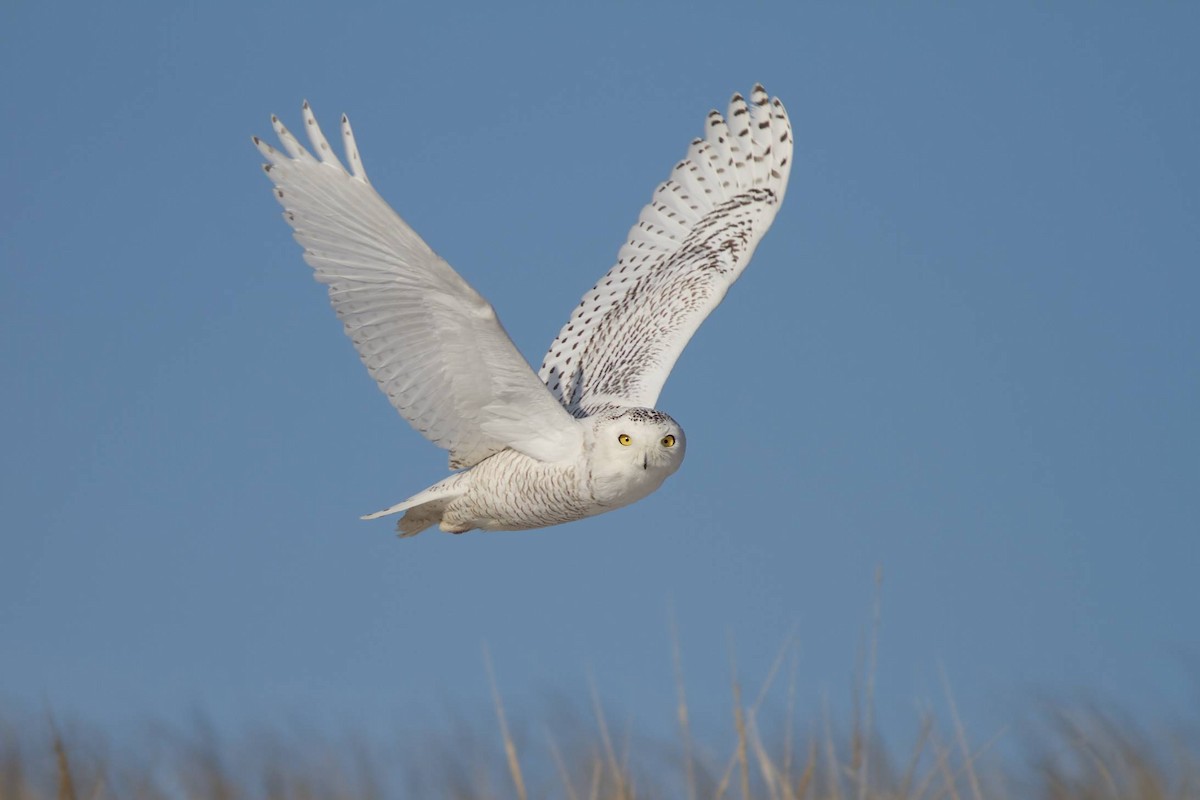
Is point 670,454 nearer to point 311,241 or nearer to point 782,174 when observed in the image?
point 311,241

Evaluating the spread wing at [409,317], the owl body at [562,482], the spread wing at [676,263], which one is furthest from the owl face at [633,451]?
the spread wing at [676,263]

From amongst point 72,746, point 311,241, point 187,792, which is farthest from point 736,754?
point 311,241

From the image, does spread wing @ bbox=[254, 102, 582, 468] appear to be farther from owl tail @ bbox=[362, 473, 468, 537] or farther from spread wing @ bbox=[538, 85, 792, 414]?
spread wing @ bbox=[538, 85, 792, 414]

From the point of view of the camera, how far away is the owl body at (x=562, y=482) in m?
5.21

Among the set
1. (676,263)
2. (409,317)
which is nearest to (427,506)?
(409,317)

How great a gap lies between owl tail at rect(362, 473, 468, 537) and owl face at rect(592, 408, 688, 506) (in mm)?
845

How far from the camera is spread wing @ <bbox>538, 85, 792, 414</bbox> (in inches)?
259

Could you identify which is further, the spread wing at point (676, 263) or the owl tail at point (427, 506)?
the spread wing at point (676, 263)

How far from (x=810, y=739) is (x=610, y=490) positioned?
247 cm

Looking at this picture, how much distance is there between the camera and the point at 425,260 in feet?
16.7

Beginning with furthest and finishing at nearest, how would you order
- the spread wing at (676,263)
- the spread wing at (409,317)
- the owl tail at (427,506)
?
the spread wing at (676,263) → the owl tail at (427,506) → the spread wing at (409,317)

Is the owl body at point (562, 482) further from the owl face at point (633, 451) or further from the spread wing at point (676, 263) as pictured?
the spread wing at point (676, 263)

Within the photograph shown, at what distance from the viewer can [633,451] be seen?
5.18 metres

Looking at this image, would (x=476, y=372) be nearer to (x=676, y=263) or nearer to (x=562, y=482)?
(x=562, y=482)
